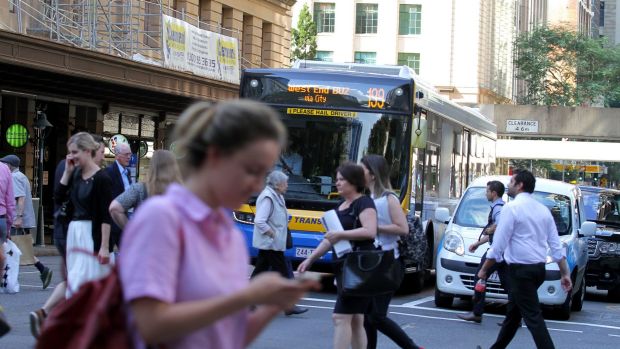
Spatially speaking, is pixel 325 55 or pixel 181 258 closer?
pixel 181 258

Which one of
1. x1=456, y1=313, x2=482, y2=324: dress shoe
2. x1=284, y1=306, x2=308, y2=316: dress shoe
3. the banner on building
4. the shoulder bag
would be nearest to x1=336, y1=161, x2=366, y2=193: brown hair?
the shoulder bag

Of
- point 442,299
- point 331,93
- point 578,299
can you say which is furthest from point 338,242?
point 578,299

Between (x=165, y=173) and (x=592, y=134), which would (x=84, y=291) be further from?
(x=592, y=134)

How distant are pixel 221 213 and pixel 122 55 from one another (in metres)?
26.5

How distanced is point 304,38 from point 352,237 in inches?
2394

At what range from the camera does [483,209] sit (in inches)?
645

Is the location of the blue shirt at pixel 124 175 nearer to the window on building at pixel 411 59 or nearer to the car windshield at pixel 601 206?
the car windshield at pixel 601 206

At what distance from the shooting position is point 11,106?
26422 mm

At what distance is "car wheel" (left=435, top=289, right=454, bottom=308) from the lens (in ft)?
51.4

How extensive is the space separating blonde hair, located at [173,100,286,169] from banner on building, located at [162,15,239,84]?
26.6 meters

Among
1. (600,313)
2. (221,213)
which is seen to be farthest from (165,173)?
(600,313)

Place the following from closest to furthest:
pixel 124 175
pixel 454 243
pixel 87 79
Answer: pixel 124 175 → pixel 454 243 → pixel 87 79

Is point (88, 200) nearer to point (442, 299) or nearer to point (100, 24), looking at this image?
point (442, 299)

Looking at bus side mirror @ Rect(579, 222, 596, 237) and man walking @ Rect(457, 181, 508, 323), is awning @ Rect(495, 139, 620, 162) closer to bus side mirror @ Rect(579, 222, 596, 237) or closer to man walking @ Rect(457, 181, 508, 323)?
bus side mirror @ Rect(579, 222, 596, 237)
